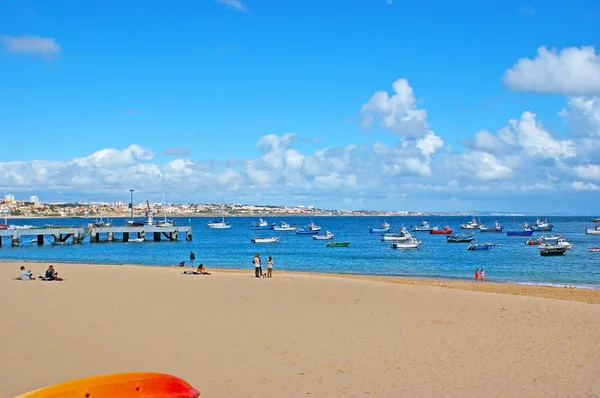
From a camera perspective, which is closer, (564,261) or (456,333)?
(456,333)

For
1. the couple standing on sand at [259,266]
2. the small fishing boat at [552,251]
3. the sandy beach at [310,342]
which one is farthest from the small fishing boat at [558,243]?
the sandy beach at [310,342]

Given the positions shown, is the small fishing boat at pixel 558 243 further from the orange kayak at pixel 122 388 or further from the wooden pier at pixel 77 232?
the orange kayak at pixel 122 388

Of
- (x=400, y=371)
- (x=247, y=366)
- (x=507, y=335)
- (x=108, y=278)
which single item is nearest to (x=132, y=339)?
(x=247, y=366)

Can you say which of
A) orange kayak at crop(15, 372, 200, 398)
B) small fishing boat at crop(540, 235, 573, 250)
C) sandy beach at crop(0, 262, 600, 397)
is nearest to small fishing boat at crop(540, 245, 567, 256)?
small fishing boat at crop(540, 235, 573, 250)

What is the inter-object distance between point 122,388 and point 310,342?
6.21 m

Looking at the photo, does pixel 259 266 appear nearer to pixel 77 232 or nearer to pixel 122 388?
pixel 122 388

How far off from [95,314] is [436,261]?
4461 cm

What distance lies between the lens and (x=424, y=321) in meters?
17.5

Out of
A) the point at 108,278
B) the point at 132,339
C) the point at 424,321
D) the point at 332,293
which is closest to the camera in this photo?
the point at 132,339

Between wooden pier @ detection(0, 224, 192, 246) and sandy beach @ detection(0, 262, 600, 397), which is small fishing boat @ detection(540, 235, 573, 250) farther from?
wooden pier @ detection(0, 224, 192, 246)

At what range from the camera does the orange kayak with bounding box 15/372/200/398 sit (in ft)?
28.7

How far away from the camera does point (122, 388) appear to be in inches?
356

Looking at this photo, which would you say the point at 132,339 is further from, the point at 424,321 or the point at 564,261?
the point at 564,261

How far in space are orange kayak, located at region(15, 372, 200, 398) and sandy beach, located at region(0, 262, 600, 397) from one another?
3.22 feet
